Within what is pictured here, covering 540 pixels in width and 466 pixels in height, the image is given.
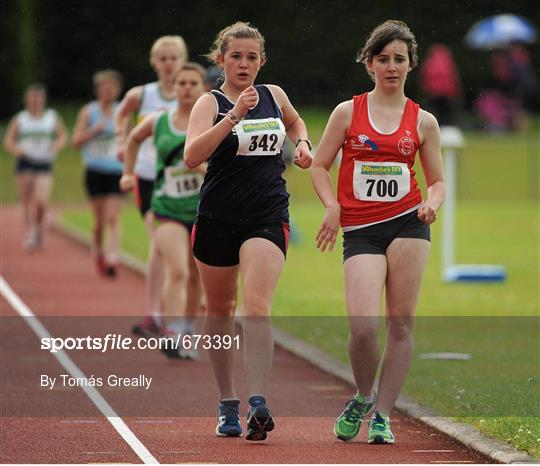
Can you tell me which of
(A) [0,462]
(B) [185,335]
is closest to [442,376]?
(B) [185,335]

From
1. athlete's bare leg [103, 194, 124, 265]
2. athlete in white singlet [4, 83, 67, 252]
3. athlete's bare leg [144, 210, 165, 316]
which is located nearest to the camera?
athlete's bare leg [144, 210, 165, 316]

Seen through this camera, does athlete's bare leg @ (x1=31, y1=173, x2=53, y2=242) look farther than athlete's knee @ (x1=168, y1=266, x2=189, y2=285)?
Yes

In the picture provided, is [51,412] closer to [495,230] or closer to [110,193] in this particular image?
[110,193]

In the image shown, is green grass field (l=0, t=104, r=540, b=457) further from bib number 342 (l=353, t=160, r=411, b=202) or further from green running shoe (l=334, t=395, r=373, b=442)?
bib number 342 (l=353, t=160, r=411, b=202)

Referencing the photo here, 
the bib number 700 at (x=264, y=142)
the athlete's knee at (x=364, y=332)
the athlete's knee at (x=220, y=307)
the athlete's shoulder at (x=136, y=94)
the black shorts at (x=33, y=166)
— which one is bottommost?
→ the athlete's knee at (x=364, y=332)

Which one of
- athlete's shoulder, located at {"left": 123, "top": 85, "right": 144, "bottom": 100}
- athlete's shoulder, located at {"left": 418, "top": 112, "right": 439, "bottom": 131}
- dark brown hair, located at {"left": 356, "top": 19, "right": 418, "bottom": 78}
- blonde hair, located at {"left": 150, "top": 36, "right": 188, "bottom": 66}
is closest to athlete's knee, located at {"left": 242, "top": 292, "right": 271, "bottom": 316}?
athlete's shoulder, located at {"left": 418, "top": 112, "right": 439, "bottom": 131}

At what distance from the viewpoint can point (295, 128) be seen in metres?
8.20

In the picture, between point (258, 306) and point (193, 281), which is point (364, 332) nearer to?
point (258, 306)

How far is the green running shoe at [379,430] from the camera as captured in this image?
7.98 metres

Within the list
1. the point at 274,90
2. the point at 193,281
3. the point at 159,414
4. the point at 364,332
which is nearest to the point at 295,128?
the point at 274,90

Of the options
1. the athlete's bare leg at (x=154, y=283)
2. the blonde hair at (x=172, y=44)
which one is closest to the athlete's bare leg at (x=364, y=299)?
the blonde hair at (x=172, y=44)

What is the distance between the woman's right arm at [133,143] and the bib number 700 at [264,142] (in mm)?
3453

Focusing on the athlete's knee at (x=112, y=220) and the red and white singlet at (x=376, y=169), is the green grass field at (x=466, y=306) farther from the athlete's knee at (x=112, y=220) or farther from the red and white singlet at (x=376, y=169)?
the athlete's knee at (x=112, y=220)

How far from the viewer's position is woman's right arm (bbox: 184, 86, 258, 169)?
297 inches
